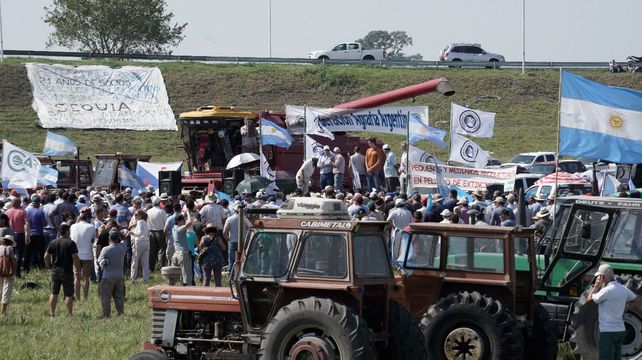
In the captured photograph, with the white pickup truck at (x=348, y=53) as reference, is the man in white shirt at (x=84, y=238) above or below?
below

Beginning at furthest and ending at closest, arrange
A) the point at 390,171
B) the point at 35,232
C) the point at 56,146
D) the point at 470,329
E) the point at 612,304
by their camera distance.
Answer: the point at 56,146
the point at 390,171
the point at 35,232
the point at 470,329
the point at 612,304

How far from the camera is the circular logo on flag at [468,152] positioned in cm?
2667

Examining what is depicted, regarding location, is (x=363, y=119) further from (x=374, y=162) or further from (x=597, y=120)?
(x=597, y=120)

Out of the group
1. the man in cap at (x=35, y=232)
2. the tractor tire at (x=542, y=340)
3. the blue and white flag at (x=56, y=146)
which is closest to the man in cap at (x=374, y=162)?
the man in cap at (x=35, y=232)

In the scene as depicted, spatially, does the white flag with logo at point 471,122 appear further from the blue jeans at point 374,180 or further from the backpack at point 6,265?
the backpack at point 6,265

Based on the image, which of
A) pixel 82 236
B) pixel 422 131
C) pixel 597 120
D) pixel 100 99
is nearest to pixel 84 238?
pixel 82 236

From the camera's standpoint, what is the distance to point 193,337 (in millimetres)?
11867

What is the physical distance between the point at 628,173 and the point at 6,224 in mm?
14571

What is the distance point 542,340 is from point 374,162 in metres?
14.4

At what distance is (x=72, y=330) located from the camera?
1573 cm

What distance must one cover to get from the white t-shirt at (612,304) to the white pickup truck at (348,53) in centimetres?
5451

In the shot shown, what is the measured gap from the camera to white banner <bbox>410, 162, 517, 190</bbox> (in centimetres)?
2419

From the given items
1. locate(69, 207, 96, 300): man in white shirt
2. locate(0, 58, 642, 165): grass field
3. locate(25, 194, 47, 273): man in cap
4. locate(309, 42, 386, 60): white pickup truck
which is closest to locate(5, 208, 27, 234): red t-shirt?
locate(25, 194, 47, 273): man in cap

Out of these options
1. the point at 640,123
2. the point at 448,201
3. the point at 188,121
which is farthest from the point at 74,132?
the point at 640,123
